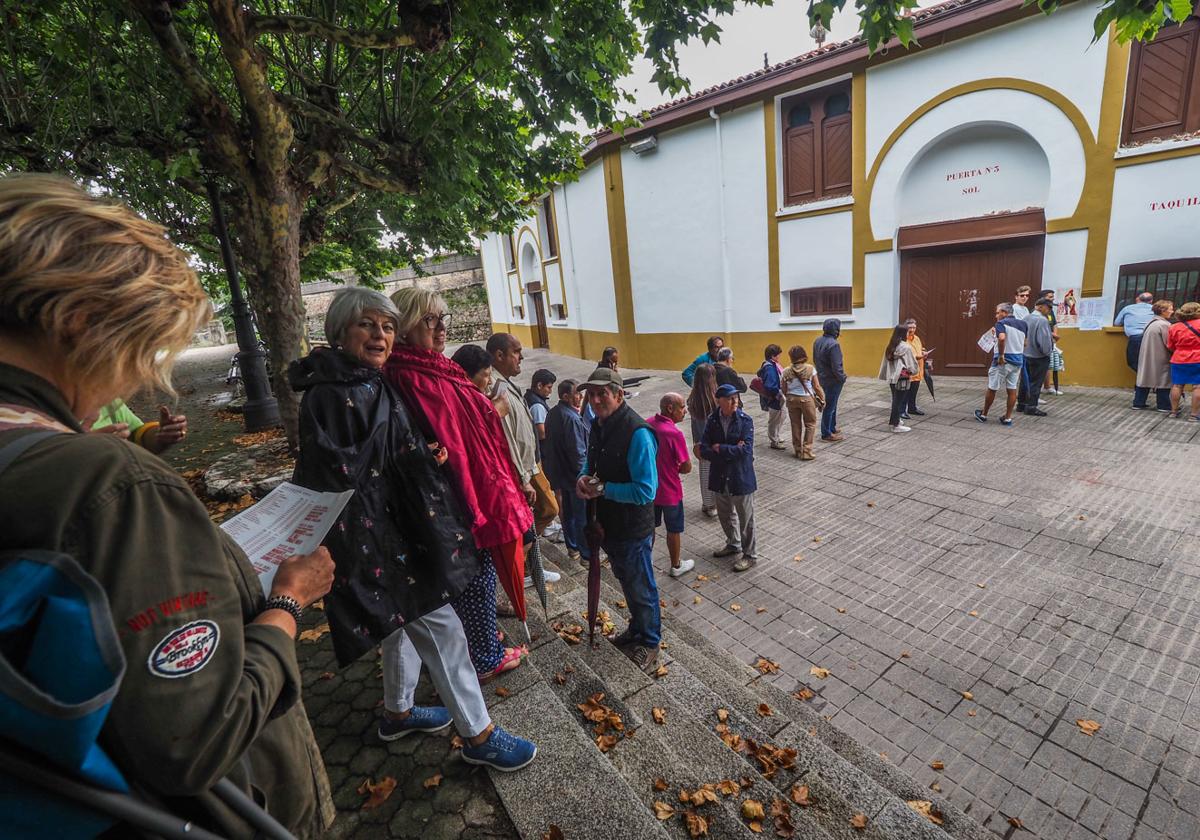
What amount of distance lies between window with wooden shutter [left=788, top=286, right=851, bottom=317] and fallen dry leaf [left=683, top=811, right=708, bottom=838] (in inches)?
482

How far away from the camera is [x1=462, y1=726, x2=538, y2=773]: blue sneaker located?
219 cm

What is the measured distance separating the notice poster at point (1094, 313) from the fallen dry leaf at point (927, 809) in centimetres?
1095

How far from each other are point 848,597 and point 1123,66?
1092cm

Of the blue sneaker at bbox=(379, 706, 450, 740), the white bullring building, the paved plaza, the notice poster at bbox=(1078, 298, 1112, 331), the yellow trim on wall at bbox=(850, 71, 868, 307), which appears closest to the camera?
the blue sneaker at bbox=(379, 706, 450, 740)

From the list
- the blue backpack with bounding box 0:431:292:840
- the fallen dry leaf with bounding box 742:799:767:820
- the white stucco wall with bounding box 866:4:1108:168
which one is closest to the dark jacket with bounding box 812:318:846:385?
the white stucco wall with bounding box 866:4:1108:168

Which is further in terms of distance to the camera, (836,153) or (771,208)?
(771,208)

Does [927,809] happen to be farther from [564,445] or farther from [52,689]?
[564,445]

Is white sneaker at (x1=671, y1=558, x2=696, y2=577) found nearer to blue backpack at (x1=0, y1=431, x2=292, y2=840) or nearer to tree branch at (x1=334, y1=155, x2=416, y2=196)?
blue backpack at (x1=0, y1=431, x2=292, y2=840)

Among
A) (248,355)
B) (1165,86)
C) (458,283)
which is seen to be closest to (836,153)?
(1165,86)

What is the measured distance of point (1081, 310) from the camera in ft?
32.2

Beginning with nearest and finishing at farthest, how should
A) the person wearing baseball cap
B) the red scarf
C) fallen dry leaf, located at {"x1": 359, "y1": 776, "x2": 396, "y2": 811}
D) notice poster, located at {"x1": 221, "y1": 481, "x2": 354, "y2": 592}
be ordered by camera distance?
notice poster, located at {"x1": 221, "y1": 481, "x2": 354, "y2": 592}
fallen dry leaf, located at {"x1": 359, "y1": 776, "x2": 396, "y2": 811}
the red scarf
the person wearing baseball cap

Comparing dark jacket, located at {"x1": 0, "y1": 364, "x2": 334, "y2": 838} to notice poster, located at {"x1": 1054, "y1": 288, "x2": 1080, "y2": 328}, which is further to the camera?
notice poster, located at {"x1": 1054, "y1": 288, "x2": 1080, "y2": 328}

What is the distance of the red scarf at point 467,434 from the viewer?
235cm

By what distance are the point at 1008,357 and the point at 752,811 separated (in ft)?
27.3
